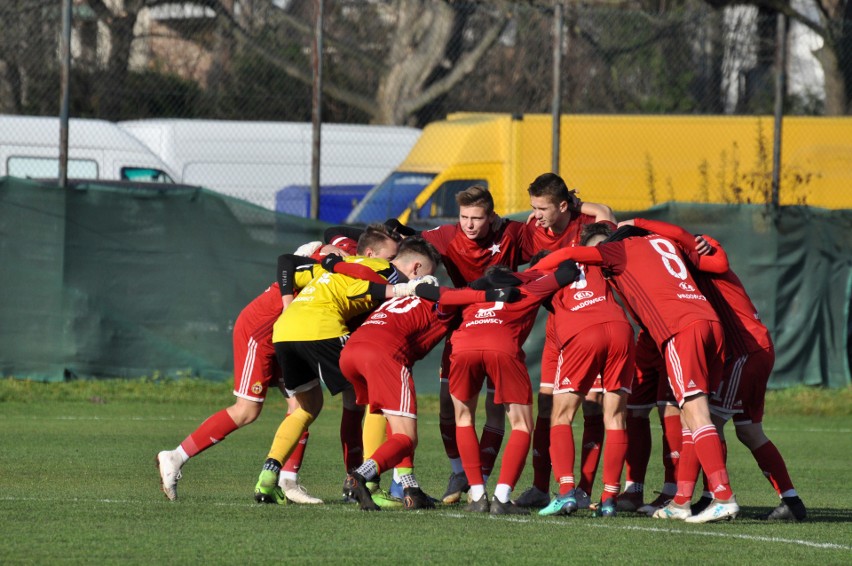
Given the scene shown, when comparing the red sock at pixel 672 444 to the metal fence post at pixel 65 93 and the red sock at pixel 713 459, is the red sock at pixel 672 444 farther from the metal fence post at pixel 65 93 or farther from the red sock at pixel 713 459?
the metal fence post at pixel 65 93

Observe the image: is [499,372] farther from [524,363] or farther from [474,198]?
[474,198]

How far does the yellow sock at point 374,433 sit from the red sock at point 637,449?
1.54m

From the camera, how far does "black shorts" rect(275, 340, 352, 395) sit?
8172 millimetres

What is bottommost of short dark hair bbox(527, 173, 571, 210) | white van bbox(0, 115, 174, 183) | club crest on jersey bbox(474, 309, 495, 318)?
club crest on jersey bbox(474, 309, 495, 318)

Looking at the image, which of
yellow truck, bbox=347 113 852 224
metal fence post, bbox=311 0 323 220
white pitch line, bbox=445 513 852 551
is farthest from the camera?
yellow truck, bbox=347 113 852 224

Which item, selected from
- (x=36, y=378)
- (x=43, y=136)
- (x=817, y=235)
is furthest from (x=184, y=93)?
(x=817, y=235)

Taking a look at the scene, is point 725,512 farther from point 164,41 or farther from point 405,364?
point 164,41

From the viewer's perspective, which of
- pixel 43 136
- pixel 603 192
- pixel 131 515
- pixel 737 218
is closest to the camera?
pixel 131 515

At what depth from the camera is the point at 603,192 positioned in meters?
18.2

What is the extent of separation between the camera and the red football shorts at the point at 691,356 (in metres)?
7.73

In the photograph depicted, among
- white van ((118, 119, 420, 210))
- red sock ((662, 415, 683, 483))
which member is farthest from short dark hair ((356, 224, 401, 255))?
white van ((118, 119, 420, 210))

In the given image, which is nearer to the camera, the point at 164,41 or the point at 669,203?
the point at 669,203

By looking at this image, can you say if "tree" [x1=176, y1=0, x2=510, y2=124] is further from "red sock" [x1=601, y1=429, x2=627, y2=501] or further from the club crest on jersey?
"red sock" [x1=601, y1=429, x2=627, y2=501]

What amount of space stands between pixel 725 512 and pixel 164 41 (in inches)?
626
